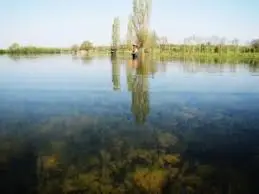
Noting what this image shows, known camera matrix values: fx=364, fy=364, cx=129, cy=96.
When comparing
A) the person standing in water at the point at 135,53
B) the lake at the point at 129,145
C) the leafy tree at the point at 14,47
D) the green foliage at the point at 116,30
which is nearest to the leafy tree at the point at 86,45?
the leafy tree at the point at 14,47

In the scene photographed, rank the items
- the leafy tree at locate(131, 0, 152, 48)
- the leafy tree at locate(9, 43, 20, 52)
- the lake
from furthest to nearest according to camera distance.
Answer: the leafy tree at locate(9, 43, 20, 52) < the leafy tree at locate(131, 0, 152, 48) < the lake

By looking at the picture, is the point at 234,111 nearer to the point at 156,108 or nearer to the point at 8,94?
the point at 156,108

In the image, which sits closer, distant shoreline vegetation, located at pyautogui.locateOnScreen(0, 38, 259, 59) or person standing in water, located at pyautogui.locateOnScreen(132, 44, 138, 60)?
person standing in water, located at pyautogui.locateOnScreen(132, 44, 138, 60)

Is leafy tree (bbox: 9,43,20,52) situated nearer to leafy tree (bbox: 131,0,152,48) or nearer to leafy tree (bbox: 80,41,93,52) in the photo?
leafy tree (bbox: 80,41,93,52)

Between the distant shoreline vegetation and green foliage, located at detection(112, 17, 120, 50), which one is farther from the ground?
green foliage, located at detection(112, 17, 120, 50)

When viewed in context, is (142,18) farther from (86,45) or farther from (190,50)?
(86,45)

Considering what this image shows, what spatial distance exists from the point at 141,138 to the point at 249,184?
141 inches

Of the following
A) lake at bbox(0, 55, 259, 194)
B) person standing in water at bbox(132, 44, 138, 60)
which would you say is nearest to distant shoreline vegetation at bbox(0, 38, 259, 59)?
Answer: person standing in water at bbox(132, 44, 138, 60)

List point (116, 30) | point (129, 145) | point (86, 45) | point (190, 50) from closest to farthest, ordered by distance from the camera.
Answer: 1. point (129, 145)
2. point (116, 30)
3. point (190, 50)
4. point (86, 45)

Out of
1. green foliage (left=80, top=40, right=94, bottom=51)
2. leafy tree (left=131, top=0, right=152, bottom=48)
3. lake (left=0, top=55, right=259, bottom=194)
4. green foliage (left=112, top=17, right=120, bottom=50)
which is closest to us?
lake (left=0, top=55, right=259, bottom=194)

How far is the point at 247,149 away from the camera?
855 centimetres

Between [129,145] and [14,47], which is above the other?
[14,47]

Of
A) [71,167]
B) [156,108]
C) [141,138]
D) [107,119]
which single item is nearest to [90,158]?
[71,167]

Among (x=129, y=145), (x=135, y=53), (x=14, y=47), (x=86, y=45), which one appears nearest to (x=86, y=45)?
(x=86, y=45)
